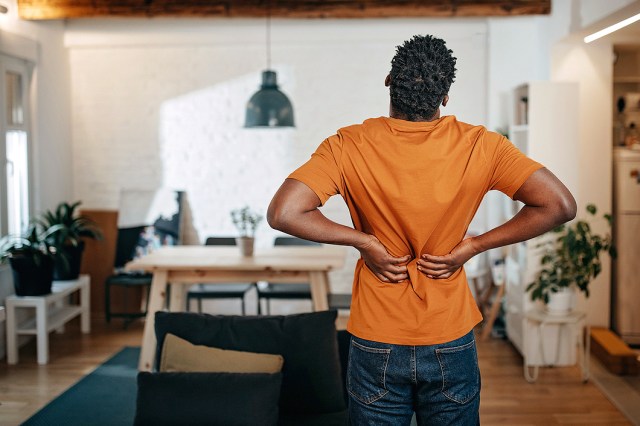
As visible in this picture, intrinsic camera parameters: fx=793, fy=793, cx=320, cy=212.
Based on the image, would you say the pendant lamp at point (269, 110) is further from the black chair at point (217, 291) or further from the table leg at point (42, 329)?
the table leg at point (42, 329)

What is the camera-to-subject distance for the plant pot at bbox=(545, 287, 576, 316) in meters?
5.49

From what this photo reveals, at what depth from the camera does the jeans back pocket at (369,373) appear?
→ 200cm

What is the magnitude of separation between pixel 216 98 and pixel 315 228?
5.76m

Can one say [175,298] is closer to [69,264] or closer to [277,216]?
[69,264]

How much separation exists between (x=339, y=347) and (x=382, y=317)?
5.66 feet

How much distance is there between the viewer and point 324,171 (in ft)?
6.39

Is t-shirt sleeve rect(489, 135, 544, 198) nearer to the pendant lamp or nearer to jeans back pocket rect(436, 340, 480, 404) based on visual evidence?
jeans back pocket rect(436, 340, 480, 404)

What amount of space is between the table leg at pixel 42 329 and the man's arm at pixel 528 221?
4.49 metres

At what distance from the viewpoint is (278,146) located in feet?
24.9

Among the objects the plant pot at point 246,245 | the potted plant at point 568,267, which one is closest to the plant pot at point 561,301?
the potted plant at point 568,267

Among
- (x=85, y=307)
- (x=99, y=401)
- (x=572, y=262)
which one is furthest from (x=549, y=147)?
(x=85, y=307)

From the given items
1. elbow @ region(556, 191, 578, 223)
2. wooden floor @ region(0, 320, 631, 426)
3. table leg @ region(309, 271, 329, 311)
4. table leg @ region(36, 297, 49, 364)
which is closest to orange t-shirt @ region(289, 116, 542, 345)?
elbow @ region(556, 191, 578, 223)

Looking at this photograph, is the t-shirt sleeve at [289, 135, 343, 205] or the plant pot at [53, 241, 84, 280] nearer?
the t-shirt sleeve at [289, 135, 343, 205]

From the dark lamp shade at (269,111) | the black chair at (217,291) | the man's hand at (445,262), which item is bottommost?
the black chair at (217,291)
